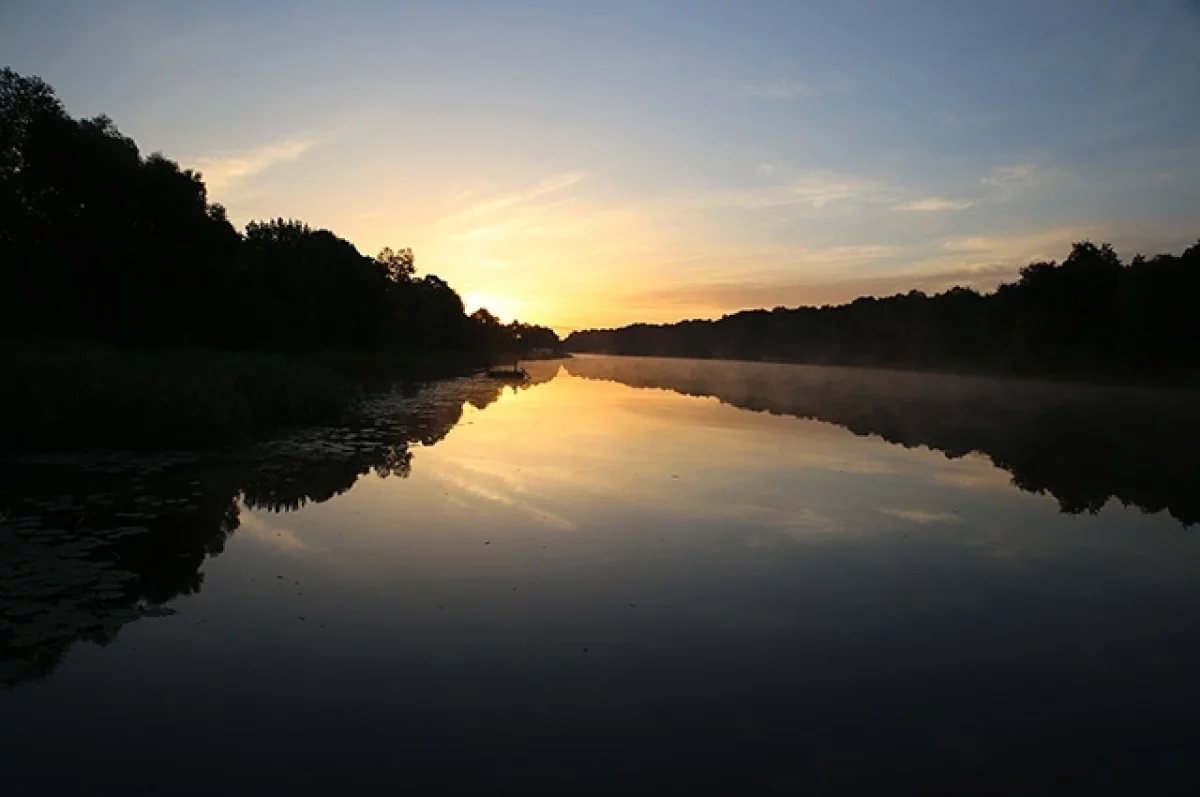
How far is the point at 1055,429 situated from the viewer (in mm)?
29969

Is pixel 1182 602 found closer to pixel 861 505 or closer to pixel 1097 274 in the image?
pixel 861 505

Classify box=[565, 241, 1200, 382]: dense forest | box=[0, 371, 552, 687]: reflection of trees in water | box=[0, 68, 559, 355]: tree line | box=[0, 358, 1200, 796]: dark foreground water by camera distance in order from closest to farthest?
box=[0, 358, 1200, 796]: dark foreground water < box=[0, 371, 552, 687]: reflection of trees in water < box=[0, 68, 559, 355]: tree line < box=[565, 241, 1200, 382]: dense forest

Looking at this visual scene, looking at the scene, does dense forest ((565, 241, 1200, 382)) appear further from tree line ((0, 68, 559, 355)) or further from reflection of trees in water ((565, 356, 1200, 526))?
tree line ((0, 68, 559, 355))

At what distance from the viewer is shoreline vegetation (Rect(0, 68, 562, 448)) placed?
18.1 metres

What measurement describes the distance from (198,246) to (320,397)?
73.8 feet

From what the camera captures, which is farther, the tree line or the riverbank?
the tree line

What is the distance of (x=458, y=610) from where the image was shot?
8570 millimetres

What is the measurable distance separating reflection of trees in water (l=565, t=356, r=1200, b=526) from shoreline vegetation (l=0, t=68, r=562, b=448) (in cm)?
2024

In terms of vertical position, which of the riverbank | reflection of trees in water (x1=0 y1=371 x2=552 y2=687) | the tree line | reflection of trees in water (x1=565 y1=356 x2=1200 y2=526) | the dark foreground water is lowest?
reflection of trees in water (x1=565 y1=356 x2=1200 y2=526)

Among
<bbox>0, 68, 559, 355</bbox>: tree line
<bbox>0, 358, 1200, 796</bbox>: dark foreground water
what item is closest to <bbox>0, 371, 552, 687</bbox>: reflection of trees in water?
<bbox>0, 358, 1200, 796</bbox>: dark foreground water

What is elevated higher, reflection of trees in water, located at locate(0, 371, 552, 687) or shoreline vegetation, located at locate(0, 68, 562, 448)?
shoreline vegetation, located at locate(0, 68, 562, 448)

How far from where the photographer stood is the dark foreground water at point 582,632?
5.54 m

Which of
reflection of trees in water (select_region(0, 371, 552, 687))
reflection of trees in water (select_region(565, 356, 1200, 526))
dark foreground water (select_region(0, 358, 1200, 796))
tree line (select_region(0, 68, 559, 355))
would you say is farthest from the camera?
tree line (select_region(0, 68, 559, 355))

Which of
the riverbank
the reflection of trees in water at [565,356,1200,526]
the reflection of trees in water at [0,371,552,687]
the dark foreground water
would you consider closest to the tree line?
the riverbank
